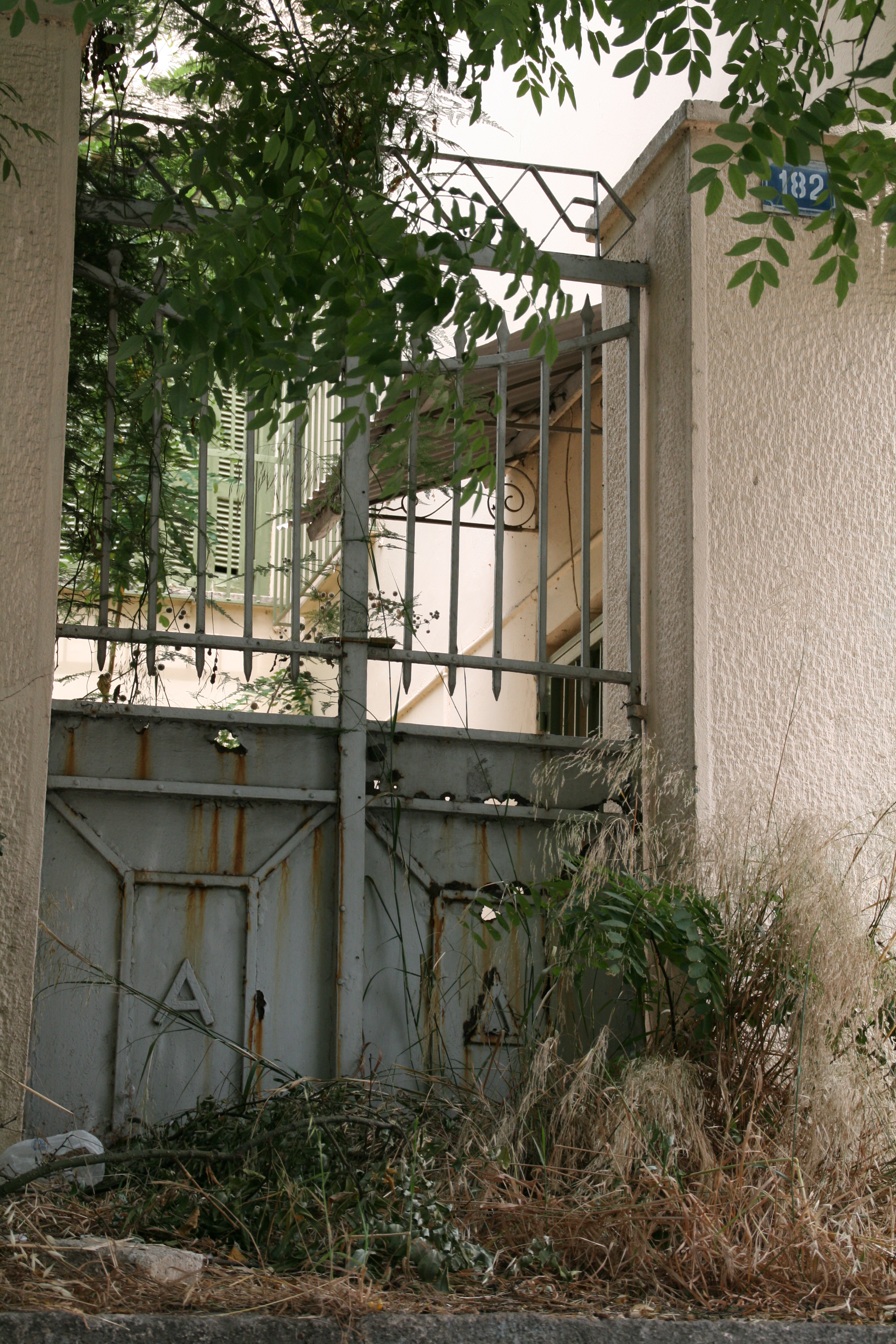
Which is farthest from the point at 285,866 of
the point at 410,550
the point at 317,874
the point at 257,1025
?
the point at 410,550

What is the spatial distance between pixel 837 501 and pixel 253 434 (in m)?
1.92

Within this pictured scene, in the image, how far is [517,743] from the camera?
401cm

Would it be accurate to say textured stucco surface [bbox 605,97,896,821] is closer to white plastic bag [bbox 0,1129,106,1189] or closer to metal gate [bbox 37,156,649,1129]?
metal gate [bbox 37,156,649,1129]

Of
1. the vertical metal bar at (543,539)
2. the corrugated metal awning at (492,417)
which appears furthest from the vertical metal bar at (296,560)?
the vertical metal bar at (543,539)

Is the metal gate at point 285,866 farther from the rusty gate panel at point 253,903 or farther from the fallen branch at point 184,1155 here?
the fallen branch at point 184,1155

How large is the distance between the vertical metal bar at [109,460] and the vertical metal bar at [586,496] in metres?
1.49

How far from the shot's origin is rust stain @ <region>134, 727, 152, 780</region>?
12.0 ft

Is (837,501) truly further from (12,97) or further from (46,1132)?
(46,1132)

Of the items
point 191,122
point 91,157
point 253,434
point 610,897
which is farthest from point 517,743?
point 91,157

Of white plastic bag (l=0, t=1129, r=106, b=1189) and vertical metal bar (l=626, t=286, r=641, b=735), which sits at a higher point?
vertical metal bar (l=626, t=286, r=641, b=735)

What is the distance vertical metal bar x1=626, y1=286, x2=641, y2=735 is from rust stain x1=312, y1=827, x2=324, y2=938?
111 centimetres

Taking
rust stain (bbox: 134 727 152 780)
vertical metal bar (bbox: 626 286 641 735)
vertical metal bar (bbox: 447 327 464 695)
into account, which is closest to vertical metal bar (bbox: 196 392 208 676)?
rust stain (bbox: 134 727 152 780)

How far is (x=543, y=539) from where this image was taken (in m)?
4.08

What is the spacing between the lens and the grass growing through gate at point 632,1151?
8.05 ft
